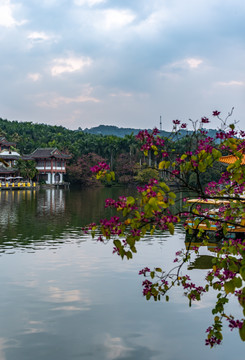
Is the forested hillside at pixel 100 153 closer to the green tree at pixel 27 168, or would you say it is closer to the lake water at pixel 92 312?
the green tree at pixel 27 168

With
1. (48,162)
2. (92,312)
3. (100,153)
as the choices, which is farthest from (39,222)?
(100,153)

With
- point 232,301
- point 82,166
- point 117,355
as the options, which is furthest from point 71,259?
point 82,166

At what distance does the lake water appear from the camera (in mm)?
8977

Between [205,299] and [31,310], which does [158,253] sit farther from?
[31,310]

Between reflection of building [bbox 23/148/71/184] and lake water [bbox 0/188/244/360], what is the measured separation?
2320 inches

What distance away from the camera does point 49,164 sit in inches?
3063

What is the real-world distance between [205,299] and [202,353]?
11.2 ft

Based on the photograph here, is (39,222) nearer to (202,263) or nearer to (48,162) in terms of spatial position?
(202,263)

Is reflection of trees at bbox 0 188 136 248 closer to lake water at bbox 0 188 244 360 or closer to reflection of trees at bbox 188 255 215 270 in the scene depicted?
lake water at bbox 0 188 244 360

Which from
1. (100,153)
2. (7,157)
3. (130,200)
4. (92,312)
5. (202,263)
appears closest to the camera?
(130,200)

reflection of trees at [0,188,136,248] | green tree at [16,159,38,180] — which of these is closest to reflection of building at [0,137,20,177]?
green tree at [16,159,38,180]

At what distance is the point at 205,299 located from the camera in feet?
40.2

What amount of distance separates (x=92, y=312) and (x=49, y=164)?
223ft

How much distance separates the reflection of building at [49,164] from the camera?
3051 inches
